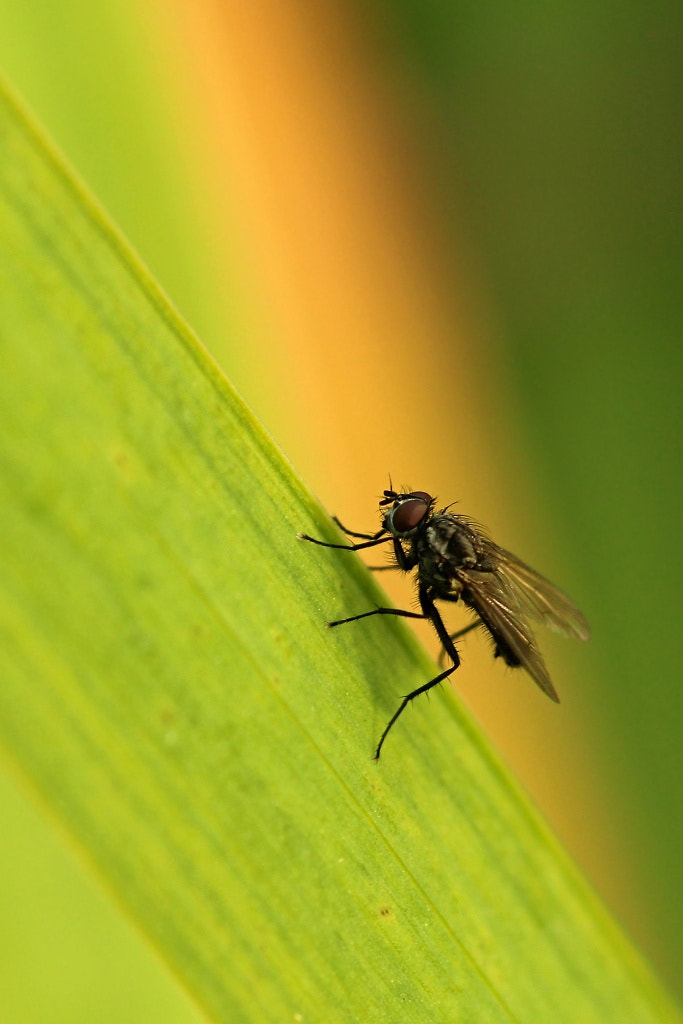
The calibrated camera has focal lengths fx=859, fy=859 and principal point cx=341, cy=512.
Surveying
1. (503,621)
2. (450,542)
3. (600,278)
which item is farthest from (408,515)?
(600,278)

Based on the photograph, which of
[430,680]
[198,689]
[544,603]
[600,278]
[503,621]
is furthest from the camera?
[600,278]

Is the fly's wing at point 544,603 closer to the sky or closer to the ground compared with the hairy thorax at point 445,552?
closer to the ground

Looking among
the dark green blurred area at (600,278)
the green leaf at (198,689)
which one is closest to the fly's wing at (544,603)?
the dark green blurred area at (600,278)

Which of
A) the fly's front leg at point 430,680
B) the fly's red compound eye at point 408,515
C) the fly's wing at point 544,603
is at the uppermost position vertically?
the fly's red compound eye at point 408,515

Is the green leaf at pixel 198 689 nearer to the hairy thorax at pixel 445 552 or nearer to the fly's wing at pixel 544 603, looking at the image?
the hairy thorax at pixel 445 552

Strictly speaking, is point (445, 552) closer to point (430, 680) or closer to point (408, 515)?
point (408, 515)

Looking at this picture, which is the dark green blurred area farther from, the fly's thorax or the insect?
the fly's thorax

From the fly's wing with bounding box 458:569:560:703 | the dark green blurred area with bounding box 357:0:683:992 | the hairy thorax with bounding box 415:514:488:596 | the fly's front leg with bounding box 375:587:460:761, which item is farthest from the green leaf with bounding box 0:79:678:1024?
the dark green blurred area with bounding box 357:0:683:992

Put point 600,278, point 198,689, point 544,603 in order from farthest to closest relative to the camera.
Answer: point 600,278 < point 544,603 < point 198,689
